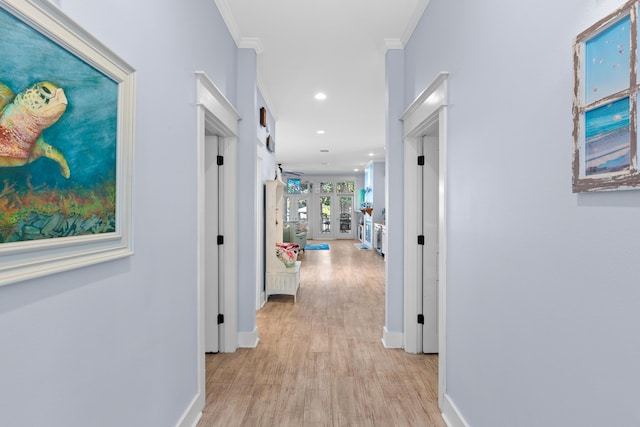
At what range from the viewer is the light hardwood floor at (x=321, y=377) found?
2160 millimetres

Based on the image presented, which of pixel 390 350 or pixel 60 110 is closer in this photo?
pixel 60 110

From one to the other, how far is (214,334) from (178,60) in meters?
2.25

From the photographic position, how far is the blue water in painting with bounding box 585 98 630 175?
34.1 inches

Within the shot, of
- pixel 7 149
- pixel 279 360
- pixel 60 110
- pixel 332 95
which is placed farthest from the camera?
pixel 332 95

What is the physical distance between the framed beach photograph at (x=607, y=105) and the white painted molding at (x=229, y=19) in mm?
2347

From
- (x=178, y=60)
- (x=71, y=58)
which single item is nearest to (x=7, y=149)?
(x=71, y=58)

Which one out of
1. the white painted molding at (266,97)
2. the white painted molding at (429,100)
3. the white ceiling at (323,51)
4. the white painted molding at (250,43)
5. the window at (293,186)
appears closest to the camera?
the white painted molding at (429,100)

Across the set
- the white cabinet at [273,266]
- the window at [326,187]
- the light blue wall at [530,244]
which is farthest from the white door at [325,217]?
the light blue wall at [530,244]

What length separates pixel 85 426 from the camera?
3.66 feet

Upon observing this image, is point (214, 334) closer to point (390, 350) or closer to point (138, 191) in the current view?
point (390, 350)

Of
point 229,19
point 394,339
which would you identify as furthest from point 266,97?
point 394,339

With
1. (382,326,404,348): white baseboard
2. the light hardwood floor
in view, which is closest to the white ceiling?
(382,326,404,348): white baseboard

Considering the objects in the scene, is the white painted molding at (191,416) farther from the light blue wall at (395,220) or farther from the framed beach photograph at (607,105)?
the framed beach photograph at (607,105)

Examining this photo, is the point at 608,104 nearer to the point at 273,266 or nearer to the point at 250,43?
the point at 250,43
